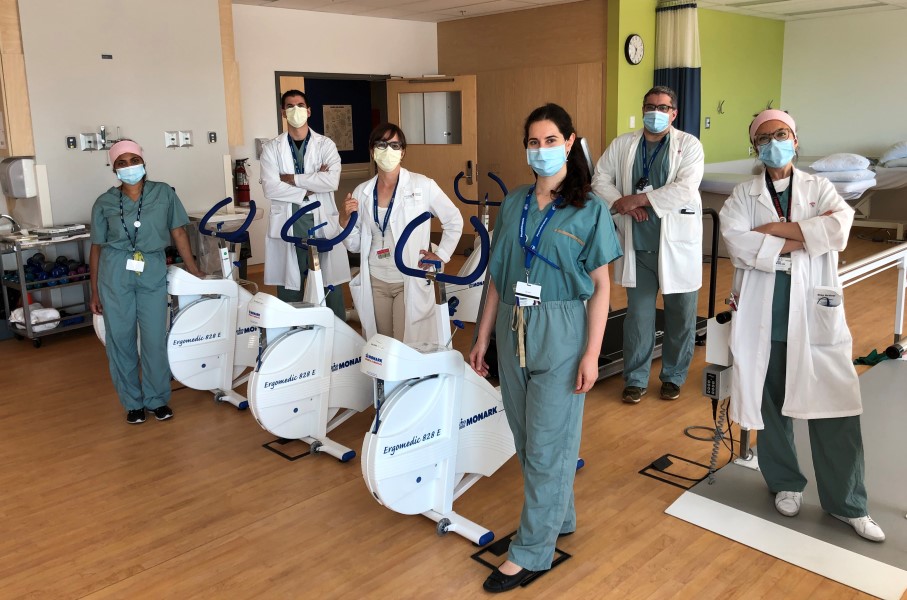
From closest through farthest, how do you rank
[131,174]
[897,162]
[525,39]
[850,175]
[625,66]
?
1. [131,174]
2. [625,66]
3. [850,175]
4. [525,39]
5. [897,162]

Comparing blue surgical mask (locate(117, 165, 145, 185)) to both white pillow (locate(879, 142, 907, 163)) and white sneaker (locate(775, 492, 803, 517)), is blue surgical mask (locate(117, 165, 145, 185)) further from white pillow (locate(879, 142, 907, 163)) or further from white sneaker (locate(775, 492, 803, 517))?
white pillow (locate(879, 142, 907, 163))

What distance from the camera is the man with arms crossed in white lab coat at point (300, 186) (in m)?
4.94

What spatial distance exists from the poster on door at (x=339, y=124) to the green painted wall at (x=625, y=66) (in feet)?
12.3

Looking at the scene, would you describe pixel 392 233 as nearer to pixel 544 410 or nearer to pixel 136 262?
pixel 136 262

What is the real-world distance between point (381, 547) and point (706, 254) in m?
6.90

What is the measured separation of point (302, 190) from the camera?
5000 mm

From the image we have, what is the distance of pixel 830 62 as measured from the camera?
36.9 ft

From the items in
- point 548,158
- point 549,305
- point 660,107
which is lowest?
point 549,305

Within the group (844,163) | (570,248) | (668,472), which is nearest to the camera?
(570,248)

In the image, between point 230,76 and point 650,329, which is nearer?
point 650,329

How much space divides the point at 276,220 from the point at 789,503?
137 inches

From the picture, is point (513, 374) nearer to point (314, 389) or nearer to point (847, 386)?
point (847, 386)

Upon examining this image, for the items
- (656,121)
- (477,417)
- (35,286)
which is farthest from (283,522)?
(35,286)

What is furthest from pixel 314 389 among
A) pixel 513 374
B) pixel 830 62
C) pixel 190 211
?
pixel 830 62
